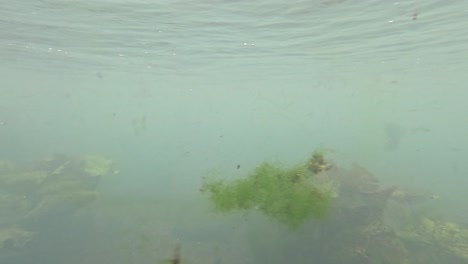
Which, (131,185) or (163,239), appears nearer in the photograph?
(163,239)

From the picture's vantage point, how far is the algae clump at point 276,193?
27.9 feet

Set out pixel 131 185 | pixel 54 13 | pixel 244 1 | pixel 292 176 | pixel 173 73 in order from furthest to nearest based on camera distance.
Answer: pixel 173 73, pixel 131 185, pixel 54 13, pixel 244 1, pixel 292 176

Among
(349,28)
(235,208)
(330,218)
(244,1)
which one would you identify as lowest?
(330,218)

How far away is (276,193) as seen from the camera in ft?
27.9

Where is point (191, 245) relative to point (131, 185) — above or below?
above

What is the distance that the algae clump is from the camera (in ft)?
27.9

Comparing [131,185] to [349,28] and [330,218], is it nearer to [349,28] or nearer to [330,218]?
[349,28]

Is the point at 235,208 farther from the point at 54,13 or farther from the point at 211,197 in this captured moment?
the point at 54,13

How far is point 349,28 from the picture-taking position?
19297 millimetres

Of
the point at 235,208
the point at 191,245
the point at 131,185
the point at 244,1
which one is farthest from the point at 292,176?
the point at 131,185

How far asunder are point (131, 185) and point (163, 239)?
14898mm

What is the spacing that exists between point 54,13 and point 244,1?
27.8 feet

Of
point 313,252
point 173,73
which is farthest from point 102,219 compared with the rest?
point 173,73

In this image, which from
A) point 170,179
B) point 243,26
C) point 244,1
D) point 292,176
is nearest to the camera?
point 292,176
